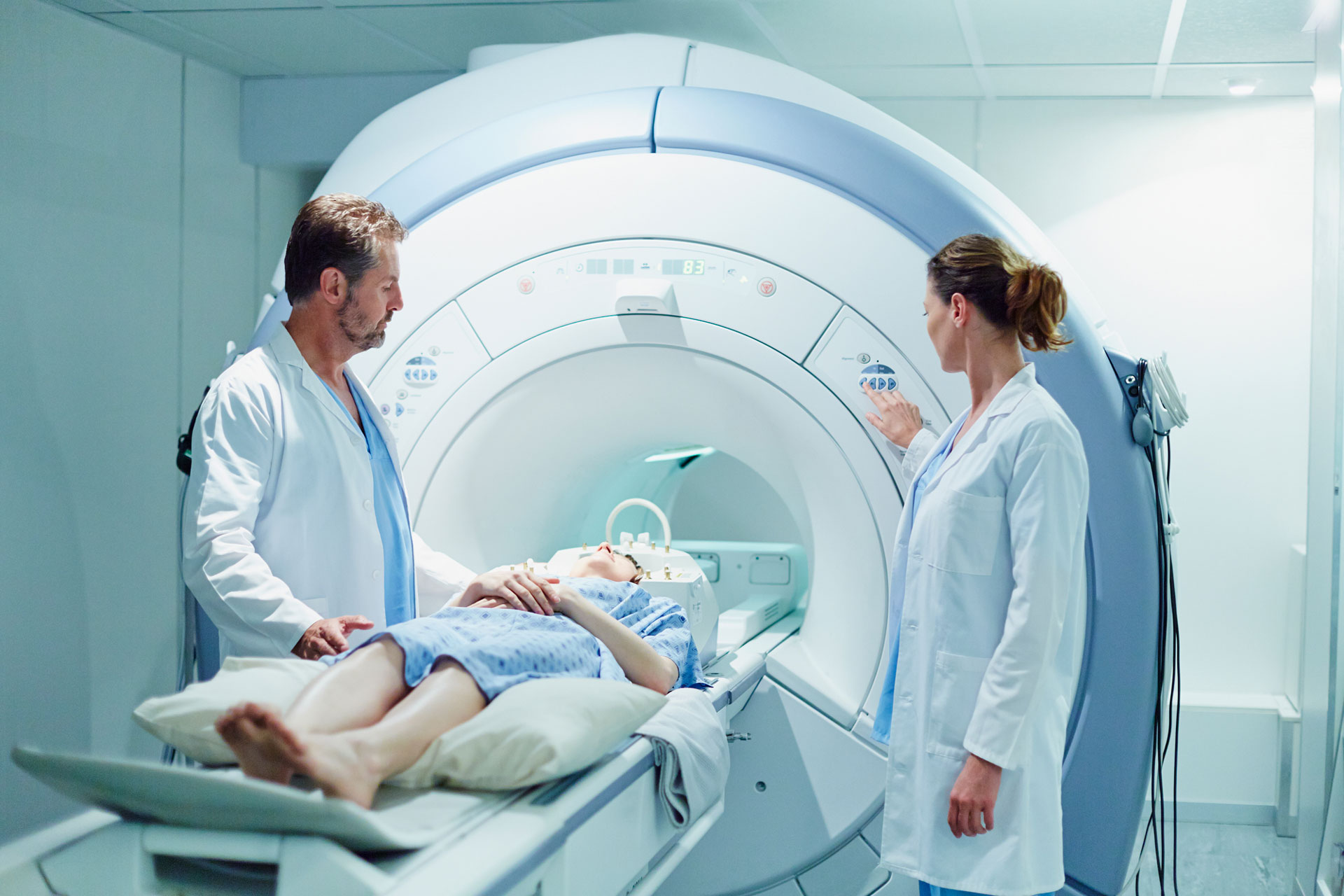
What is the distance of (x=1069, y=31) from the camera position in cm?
240

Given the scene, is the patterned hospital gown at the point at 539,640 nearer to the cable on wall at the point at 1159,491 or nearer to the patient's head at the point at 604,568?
the patient's head at the point at 604,568

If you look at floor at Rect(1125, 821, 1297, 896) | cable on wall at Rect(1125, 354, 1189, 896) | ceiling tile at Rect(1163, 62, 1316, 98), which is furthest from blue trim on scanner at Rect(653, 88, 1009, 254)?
floor at Rect(1125, 821, 1297, 896)

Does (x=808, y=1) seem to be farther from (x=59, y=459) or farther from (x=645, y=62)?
(x=59, y=459)

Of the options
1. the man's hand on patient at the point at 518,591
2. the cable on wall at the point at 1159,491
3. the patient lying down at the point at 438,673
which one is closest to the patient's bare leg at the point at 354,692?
the patient lying down at the point at 438,673

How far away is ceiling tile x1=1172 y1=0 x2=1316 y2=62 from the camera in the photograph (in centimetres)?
217

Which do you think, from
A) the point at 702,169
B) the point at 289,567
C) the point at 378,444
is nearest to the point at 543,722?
the point at 289,567

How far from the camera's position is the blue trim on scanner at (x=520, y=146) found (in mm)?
2020

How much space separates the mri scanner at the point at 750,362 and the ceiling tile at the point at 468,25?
30 cm

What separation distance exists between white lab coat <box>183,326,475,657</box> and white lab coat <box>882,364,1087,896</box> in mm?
771

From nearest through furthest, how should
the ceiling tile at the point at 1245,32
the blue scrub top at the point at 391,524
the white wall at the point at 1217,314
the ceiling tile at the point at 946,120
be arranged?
the blue scrub top at the point at 391,524
the ceiling tile at the point at 1245,32
the white wall at the point at 1217,314
the ceiling tile at the point at 946,120

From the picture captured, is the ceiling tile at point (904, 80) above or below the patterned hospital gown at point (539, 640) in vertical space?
above

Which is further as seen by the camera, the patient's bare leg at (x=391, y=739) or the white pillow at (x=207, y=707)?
A: the white pillow at (x=207, y=707)

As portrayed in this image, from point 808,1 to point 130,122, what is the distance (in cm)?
162

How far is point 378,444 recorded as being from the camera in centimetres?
174
